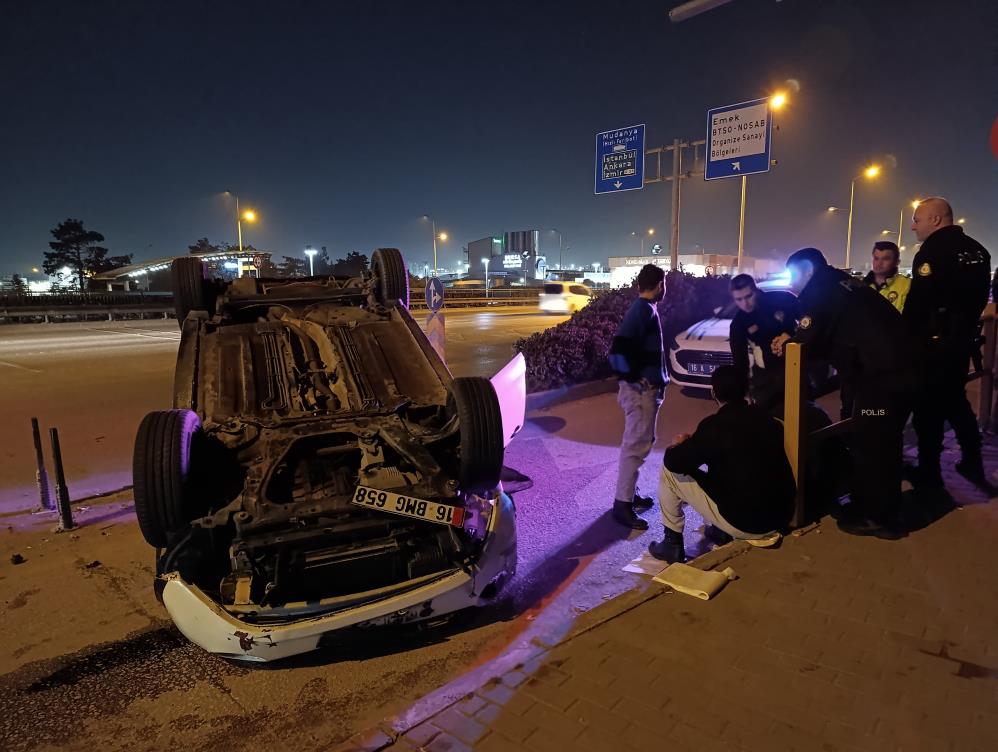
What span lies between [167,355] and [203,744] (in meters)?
16.2

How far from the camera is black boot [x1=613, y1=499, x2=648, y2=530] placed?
5133 millimetres

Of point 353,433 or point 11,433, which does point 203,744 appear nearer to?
point 353,433

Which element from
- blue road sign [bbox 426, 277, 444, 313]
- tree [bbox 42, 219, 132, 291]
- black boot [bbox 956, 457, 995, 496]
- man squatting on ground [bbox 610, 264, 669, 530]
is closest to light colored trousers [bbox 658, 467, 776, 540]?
man squatting on ground [bbox 610, 264, 669, 530]

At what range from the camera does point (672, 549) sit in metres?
4.26

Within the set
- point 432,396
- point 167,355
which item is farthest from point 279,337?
point 167,355

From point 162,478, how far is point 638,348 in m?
3.35

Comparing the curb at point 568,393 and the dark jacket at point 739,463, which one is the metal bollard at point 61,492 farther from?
the curb at point 568,393

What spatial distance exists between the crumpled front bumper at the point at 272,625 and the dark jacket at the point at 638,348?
7.53 feet

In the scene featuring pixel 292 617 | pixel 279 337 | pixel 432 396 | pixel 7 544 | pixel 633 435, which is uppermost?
pixel 279 337

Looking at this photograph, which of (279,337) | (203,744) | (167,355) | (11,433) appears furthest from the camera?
(167,355)

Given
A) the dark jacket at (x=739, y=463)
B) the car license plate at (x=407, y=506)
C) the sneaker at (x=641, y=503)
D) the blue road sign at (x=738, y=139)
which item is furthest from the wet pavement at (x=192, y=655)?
the blue road sign at (x=738, y=139)

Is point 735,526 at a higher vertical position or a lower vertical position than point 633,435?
lower

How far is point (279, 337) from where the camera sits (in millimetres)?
5180

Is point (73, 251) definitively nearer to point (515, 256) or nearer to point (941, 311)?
point (515, 256)
